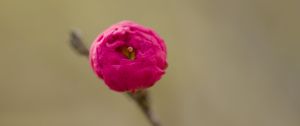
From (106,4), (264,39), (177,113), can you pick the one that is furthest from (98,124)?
(264,39)

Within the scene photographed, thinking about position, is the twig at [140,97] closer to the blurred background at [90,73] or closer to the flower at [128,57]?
the flower at [128,57]

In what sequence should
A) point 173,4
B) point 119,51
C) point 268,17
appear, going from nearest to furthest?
point 119,51, point 268,17, point 173,4

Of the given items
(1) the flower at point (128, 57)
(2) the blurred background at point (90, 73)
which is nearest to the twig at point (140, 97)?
(1) the flower at point (128, 57)

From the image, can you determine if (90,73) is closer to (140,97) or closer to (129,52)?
(140,97)

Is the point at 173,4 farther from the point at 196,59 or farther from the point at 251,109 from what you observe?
the point at 251,109

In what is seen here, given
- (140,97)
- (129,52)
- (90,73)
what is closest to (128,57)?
(129,52)

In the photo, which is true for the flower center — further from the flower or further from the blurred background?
the blurred background

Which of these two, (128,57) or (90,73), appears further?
(90,73)
